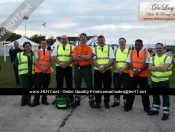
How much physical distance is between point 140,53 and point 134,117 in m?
1.69

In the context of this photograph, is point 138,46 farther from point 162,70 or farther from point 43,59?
point 43,59

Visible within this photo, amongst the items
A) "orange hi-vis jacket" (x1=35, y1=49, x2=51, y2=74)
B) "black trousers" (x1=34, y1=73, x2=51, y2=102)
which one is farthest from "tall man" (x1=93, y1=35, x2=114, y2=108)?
"black trousers" (x1=34, y1=73, x2=51, y2=102)

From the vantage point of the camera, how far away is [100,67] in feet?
Answer: 21.2

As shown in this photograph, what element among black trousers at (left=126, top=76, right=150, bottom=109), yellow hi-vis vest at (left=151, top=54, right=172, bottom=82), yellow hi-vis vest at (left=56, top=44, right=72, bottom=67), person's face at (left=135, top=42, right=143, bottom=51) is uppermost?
person's face at (left=135, top=42, right=143, bottom=51)

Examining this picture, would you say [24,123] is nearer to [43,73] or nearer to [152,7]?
[43,73]

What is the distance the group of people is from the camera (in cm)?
597

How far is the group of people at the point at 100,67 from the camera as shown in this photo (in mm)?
5969

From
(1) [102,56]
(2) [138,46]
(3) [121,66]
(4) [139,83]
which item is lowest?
(4) [139,83]

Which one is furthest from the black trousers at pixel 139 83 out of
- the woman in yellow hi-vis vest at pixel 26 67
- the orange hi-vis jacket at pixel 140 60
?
the woman in yellow hi-vis vest at pixel 26 67

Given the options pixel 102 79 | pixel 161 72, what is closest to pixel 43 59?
pixel 102 79

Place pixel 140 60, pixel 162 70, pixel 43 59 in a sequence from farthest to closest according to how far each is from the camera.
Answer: pixel 43 59
pixel 140 60
pixel 162 70

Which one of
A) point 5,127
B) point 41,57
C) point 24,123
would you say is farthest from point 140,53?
point 5,127

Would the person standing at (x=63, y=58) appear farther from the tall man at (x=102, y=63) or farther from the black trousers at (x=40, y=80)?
the tall man at (x=102, y=63)

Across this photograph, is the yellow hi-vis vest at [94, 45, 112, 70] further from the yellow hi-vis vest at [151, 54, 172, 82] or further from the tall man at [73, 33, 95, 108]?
the yellow hi-vis vest at [151, 54, 172, 82]
